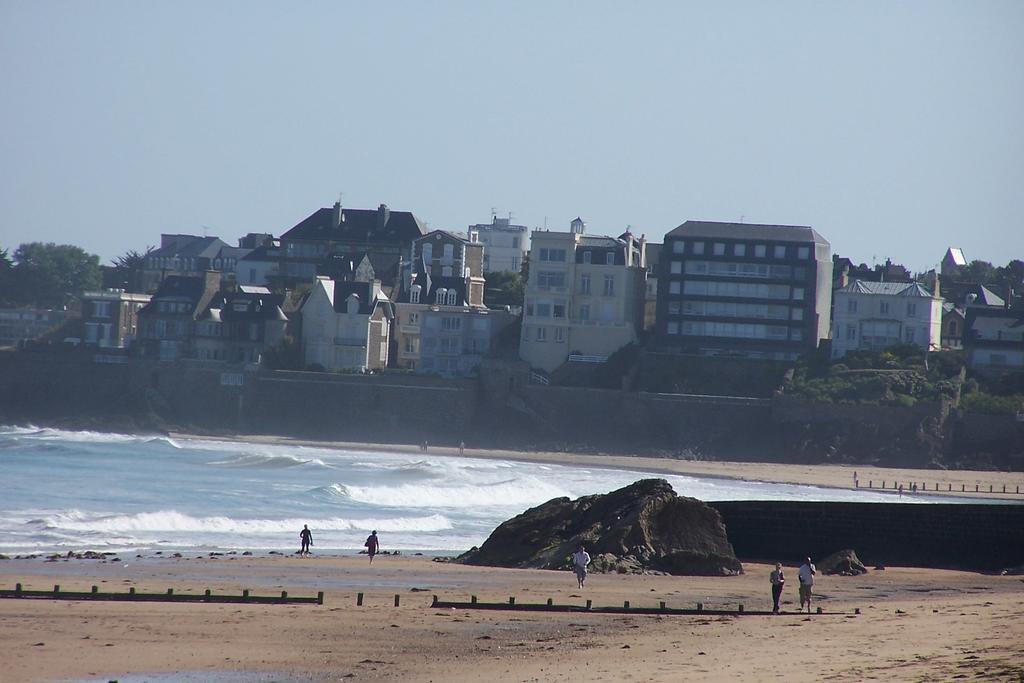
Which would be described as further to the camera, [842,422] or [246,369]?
[246,369]

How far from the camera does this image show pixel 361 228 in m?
83.8

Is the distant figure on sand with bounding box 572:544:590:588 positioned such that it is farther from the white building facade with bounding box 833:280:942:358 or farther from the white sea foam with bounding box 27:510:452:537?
the white building facade with bounding box 833:280:942:358

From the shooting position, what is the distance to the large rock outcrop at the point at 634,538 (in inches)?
1038

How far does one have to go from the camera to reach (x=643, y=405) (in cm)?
6556

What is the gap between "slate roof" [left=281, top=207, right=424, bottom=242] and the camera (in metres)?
82.9

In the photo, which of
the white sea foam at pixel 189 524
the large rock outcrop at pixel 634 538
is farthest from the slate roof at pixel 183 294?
the large rock outcrop at pixel 634 538

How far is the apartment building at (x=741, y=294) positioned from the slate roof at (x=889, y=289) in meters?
1.69

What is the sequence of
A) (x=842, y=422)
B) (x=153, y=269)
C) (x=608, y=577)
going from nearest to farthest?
(x=608, y=577) < (x=842, y=422) < (x=153, y=269)

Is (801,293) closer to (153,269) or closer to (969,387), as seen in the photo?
(969,387)

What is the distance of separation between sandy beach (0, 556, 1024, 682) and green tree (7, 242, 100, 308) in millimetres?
83617

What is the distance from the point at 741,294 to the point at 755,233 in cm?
291

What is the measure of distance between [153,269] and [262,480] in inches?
2033

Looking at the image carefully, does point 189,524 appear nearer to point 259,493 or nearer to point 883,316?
point 259,493

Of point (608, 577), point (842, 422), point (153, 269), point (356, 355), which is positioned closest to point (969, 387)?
point (842, 422)
